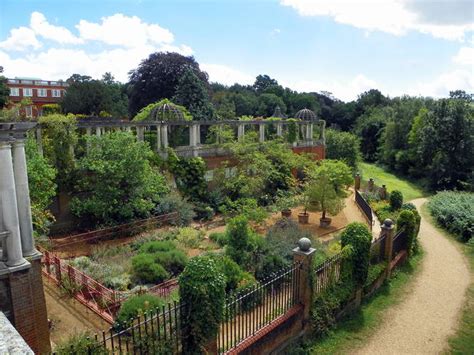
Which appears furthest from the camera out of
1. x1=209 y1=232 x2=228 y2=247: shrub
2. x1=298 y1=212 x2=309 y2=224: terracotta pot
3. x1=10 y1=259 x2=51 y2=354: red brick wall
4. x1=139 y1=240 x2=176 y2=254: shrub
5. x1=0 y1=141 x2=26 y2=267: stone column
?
x1=298 y1=212 x2=309 y2=224: terracotta pot

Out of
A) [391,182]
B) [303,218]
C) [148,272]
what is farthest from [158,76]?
[148,272]

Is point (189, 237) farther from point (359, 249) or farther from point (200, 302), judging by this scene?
point (200, 302)

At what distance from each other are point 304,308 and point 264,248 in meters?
3.27

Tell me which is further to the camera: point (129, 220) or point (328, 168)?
point (328, 168)

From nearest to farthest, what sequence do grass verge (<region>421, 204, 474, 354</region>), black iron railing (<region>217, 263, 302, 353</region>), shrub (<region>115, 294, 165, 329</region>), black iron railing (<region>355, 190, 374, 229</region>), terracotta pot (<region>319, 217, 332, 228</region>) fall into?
black iron railing (<region>217, 263, 302, 353</region>) → shrub (<region>115, 294, 165, 329</region>) → grass verge (<region>421, 204, 474, 354</region>) → terracotta pot (<region>319, 217, 332, 228</region>) → black iron railing (<region>355, 190, 374, 229</region>)

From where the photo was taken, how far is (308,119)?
33.1 m

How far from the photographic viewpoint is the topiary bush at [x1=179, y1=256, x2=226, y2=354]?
21.4ft

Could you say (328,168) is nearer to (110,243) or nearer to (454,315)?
(454,315)

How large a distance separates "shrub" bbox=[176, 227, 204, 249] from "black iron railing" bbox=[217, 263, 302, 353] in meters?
6.23

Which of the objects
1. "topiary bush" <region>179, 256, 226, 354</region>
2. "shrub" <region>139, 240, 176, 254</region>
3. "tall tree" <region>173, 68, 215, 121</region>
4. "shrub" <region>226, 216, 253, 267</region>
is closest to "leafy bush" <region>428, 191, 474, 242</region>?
"shrub" <region>226, 216, 253, 267</region>

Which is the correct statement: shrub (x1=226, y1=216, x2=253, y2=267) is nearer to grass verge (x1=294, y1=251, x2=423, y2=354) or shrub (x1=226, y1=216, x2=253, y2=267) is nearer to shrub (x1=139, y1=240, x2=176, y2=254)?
shrub (x1=139, y1=240, x2=176, y2=254)

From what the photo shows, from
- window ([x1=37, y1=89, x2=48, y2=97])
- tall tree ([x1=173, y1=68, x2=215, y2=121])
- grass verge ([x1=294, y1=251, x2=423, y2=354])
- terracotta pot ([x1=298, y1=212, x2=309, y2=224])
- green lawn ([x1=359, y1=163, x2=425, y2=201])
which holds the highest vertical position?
window ([x1=37, y1=89, x2=48, y2=97])

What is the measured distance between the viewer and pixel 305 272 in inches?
352

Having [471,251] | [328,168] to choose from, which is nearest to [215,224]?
[328,168]
